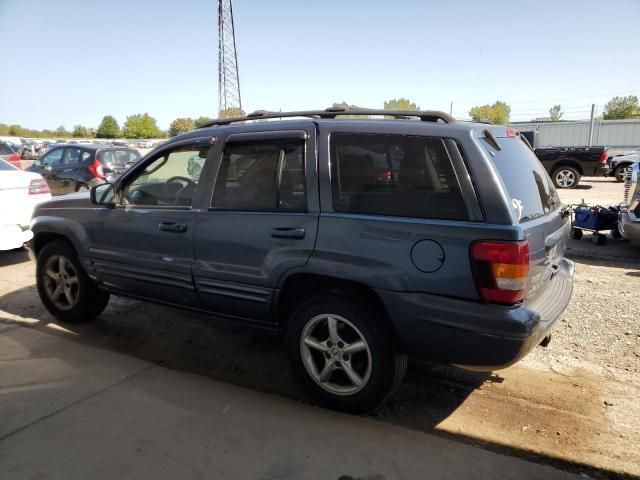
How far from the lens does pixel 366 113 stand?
323cm

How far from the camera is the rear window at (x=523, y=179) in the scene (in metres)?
2.77

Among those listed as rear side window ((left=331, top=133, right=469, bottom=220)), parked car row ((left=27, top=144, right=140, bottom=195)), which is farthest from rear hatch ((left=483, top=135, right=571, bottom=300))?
parked car row ((left=27, top=144, right=140, bottom=195))

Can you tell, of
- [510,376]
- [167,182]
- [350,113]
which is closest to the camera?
[350,113]

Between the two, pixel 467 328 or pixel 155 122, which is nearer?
pixel 467 328

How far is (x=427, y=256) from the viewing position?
8.59ft

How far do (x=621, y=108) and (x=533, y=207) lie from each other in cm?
7486

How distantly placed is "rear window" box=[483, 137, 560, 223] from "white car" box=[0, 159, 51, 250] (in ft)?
19.0

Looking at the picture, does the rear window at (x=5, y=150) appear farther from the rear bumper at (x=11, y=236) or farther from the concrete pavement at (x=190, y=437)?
the concrete pavement at (x=190, y=437)

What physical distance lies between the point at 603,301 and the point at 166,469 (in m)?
A: 4.43

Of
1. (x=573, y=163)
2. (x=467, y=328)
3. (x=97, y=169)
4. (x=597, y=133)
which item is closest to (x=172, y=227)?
(x=467, y=328)

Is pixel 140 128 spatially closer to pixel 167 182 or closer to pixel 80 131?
pixel 80 131

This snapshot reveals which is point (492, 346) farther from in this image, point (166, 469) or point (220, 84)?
point (220, 84)

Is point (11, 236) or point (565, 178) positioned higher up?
point (565, 178)

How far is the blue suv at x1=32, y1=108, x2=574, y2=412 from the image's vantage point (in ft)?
8.39
